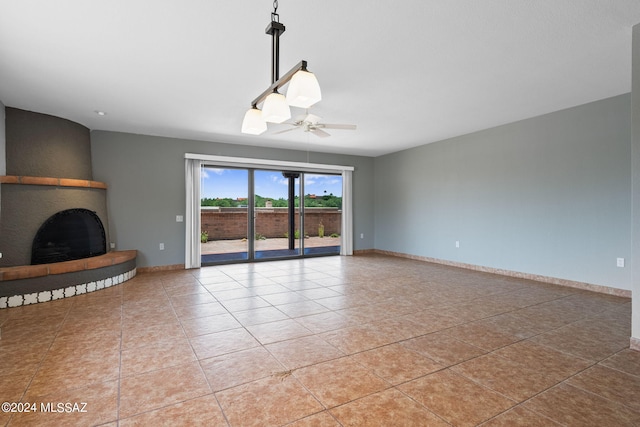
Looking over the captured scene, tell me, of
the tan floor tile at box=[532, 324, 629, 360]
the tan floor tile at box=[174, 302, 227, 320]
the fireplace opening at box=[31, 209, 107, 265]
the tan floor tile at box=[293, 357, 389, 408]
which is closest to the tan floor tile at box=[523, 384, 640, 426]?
the tan floor tile at box=[532, 324, 629, 360]

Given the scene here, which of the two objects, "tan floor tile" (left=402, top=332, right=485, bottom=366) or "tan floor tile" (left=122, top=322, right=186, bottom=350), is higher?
"tan floor tile" (left=122, top=322, right=186, bottom=350)

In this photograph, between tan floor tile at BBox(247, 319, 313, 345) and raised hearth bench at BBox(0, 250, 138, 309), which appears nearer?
tan floor tile at BBox(247, 319, 313, 345)

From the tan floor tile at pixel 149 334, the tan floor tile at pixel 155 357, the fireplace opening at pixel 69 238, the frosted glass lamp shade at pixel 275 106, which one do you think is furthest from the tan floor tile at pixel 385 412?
the fireplace opening at pixel 69 238

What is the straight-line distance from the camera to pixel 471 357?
2.44m

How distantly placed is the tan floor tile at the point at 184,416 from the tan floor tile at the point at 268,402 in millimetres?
57

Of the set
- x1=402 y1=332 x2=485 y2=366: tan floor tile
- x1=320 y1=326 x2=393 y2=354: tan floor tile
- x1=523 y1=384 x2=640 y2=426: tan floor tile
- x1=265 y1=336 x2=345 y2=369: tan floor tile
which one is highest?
x1=320 y1=326 x2=393 y2=354: tan floor tile

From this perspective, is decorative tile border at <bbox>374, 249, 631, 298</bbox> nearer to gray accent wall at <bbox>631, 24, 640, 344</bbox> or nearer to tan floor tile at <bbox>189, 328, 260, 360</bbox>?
gray accent wall at <bbox>631, 24, 640, 344</bbox>

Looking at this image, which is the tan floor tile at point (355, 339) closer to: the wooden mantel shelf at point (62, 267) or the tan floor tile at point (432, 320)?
the tan floor tile at point (432, 320)

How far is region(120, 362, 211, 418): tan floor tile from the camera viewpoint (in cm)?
186

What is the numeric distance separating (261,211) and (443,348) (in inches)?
220

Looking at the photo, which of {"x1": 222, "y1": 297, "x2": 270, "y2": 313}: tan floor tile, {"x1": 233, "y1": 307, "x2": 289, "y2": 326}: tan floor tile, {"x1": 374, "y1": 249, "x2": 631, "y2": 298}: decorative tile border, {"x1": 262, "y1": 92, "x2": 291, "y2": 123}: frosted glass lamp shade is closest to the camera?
{"x1": 262, "y1": 92, "x2": 291, "y2": 123}: frosted glass lamp shade

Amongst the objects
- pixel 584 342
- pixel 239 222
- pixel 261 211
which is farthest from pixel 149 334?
pixel 239 222

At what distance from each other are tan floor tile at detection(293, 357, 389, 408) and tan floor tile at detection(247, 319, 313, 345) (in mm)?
585

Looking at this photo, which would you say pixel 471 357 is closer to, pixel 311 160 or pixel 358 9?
pixel 358 9
